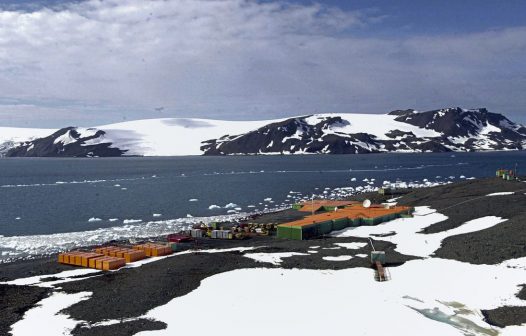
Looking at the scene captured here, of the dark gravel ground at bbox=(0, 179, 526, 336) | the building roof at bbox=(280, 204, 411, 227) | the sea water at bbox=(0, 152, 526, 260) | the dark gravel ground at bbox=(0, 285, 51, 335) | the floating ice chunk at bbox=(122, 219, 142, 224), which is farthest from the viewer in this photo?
the floating ice chunk at bbox=(122, 219, 142, 224)

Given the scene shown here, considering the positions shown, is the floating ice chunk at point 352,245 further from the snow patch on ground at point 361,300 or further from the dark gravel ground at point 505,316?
the dark gravel ground at point 505,316

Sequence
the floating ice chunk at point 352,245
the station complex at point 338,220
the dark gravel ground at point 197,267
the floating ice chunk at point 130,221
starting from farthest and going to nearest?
the floating ice chunk at point 130,221 → the station complex at point 338,220 → the floating ice chunk at point 352,245 → the dark gravel ground at point 197,267

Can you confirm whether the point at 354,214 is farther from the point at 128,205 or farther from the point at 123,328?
the point at 128,205

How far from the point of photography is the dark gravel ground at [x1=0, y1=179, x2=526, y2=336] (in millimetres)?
31797

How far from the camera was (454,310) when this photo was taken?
102 ft

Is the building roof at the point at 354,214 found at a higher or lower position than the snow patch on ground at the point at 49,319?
higher

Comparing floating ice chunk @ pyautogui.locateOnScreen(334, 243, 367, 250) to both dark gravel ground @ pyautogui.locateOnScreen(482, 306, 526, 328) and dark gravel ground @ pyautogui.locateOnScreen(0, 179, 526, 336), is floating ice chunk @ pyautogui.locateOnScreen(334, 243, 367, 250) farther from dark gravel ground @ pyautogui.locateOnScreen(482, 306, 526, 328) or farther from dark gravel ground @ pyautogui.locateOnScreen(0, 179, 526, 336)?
dark gravel ground @ pyautogui.locateOnScreen(482, 306, 526, 328)

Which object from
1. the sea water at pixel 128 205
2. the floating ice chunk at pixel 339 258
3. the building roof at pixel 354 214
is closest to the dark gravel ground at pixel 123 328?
the floating ice chunk at pixel 339 258

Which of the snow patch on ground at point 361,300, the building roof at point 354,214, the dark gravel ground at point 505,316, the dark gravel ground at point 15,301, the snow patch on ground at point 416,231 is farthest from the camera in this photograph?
the building roof at point 354,214

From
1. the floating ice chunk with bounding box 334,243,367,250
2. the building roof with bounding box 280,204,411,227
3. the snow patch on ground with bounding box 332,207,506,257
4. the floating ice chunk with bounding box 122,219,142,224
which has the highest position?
the building roof with bounding box 280,204,411,227

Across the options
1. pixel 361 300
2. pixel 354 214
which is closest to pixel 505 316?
pixel 361 300

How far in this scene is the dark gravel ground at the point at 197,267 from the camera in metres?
31.8

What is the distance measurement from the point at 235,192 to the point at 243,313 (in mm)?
95180

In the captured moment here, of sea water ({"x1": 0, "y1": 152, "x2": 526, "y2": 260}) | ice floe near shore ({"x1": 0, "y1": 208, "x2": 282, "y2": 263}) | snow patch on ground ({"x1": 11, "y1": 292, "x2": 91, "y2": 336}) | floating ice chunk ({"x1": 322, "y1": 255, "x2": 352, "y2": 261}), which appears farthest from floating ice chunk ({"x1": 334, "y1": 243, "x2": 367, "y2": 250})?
sea water ({"x1": 0, "y1": 152, "x2": 526, "y2": 260})
